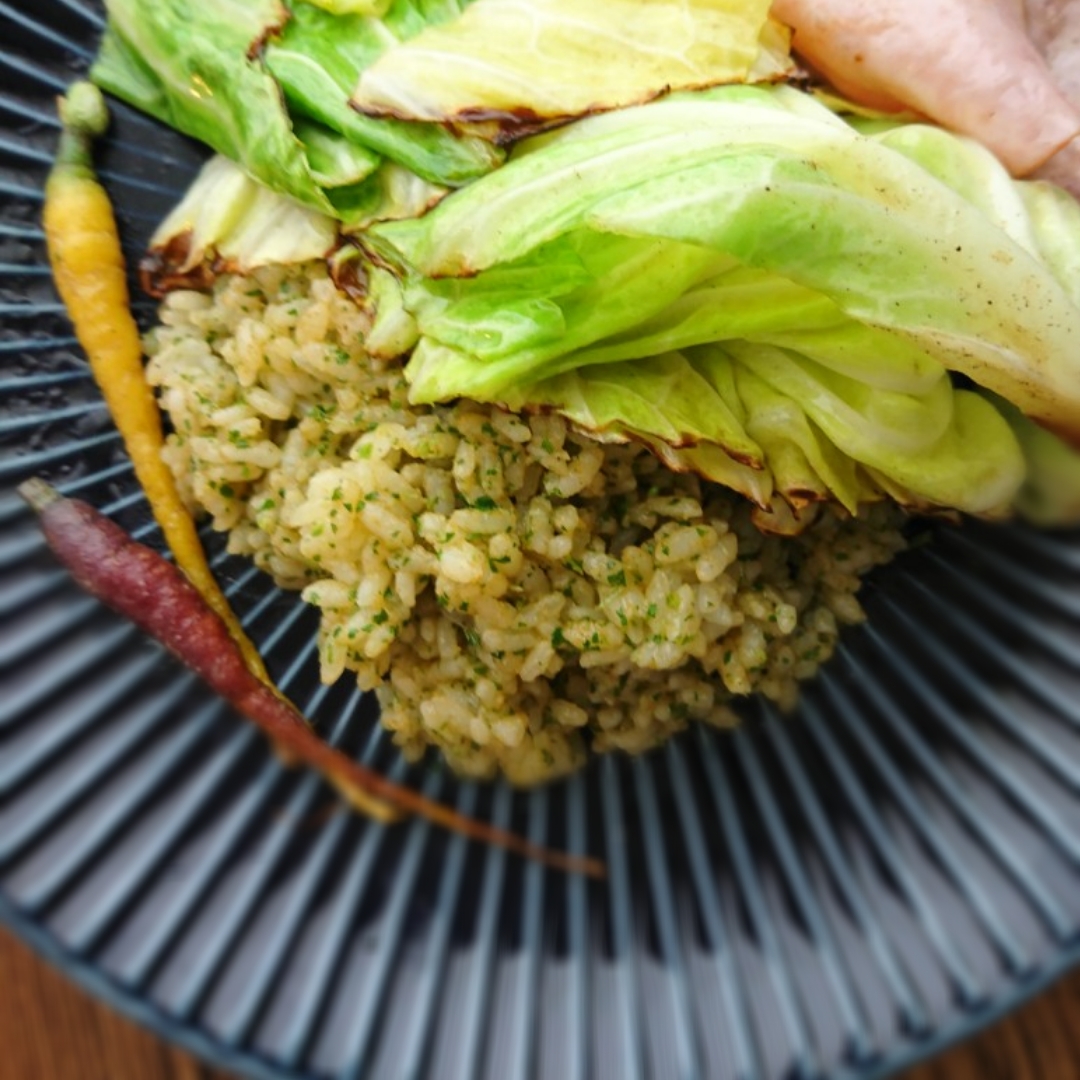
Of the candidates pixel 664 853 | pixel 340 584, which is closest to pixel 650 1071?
pixel 664 853

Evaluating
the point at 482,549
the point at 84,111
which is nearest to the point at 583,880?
the point at 482,549

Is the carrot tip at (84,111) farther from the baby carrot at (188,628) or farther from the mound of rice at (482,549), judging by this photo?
the baby carrot at (188,628)

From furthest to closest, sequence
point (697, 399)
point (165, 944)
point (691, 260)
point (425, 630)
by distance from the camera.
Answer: point (425, 630)
point (697, 399)
point (691, 260)
point (165, 944)

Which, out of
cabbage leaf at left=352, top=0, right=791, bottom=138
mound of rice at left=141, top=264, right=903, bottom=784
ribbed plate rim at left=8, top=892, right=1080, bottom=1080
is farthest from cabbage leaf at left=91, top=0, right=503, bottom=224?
ribbed plate rim at left=8, top=892, right=1080, bottom=1080

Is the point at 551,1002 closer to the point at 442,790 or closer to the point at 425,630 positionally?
the point at 442,790

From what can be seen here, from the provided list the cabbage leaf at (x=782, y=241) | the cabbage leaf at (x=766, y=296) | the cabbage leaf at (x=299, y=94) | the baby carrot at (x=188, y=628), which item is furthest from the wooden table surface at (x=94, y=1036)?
the cabbage leaf at (x=299, y=94)

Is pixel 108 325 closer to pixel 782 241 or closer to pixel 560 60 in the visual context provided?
pixel 560 60

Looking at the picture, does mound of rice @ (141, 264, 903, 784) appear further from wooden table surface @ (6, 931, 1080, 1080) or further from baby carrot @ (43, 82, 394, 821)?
wooden table surface @ (6, 931, 1080, 1080)
